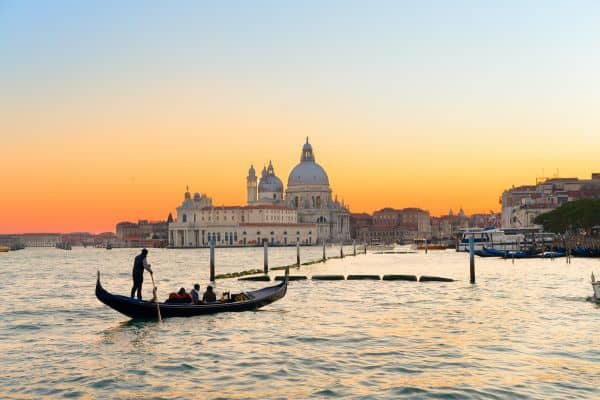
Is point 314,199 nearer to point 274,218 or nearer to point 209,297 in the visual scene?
point 274,218

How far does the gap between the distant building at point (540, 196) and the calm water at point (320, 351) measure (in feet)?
281

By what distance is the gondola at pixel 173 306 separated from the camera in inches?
787

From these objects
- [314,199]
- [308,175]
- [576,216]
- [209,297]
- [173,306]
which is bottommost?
[173,306]

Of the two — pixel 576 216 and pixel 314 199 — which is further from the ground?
pixel 314 199

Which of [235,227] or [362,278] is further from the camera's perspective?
[235,227]

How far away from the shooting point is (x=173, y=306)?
20547mm

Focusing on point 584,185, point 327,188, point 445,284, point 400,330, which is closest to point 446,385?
point 400,330

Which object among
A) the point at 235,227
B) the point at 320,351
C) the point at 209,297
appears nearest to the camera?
the point at 320,351

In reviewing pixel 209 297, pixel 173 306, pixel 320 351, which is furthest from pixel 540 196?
pixel 320 351

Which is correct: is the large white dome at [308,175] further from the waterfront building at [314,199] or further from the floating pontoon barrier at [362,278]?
the floating pontoon barrier at [362,278]

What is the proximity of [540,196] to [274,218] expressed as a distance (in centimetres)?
7208

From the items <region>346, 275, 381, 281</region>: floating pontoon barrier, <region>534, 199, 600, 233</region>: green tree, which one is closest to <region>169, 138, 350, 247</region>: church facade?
<region>534, 199, 600, 233</region>: green tree

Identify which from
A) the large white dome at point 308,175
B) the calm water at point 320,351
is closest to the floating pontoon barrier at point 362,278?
the calm water at point 320,351

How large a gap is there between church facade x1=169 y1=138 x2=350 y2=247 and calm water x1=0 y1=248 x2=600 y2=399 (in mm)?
143375
